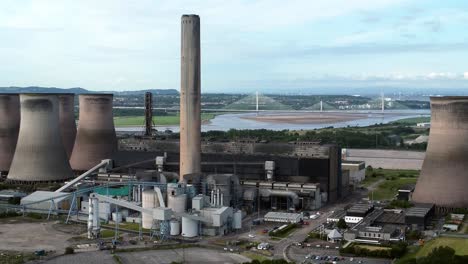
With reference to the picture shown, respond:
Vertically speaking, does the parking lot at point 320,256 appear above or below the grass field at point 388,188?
below

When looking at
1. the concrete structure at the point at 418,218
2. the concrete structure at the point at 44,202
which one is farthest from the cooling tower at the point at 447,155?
the concrete structure at the point at 44,202

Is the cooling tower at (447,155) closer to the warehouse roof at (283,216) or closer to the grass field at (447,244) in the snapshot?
the grass field at (447,244)

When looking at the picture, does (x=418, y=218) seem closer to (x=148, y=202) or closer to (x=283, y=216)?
(x=283, y=216)

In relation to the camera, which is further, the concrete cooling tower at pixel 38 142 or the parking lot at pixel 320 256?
the concrete cooling tower at pixel 38 142

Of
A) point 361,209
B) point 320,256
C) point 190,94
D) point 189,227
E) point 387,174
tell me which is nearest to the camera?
point 320,256

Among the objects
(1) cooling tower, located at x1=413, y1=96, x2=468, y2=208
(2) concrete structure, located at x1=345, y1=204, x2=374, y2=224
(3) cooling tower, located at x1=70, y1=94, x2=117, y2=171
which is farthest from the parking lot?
(3) cooling tower, located at x1=70, y1=94, x2=117, y2=171

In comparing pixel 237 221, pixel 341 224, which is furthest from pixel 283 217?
pixel 341 224
